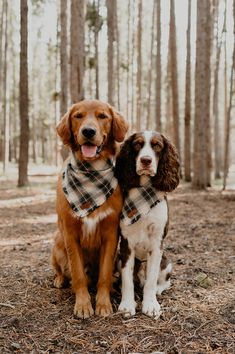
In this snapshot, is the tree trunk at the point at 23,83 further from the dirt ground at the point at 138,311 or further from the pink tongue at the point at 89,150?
the pink tongue at the point at 89,150

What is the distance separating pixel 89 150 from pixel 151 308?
62.3 inches

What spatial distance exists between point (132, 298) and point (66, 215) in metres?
1.01

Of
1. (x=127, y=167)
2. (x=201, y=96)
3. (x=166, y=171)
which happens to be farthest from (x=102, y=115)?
(x=201, y=96)

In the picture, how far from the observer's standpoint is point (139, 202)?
391cm

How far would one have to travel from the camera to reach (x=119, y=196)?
4.04 m

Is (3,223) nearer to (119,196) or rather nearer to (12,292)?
(12,292)

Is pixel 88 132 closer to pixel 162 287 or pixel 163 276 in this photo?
pixel 163 276

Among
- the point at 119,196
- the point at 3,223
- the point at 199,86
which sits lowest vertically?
the point at 3,223

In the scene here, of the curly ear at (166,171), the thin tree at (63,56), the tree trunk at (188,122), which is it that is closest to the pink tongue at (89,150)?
the curly ear at (166,171)

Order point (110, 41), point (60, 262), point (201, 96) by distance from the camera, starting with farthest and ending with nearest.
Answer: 1. point (110, 41)
2. point (201, 96)
3. point (60, 262)

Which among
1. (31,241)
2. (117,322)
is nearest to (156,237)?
(117,322)

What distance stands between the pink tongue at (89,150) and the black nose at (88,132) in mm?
130

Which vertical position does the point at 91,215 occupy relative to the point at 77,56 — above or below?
below

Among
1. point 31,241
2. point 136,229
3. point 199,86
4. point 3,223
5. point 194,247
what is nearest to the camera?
point 136,229
